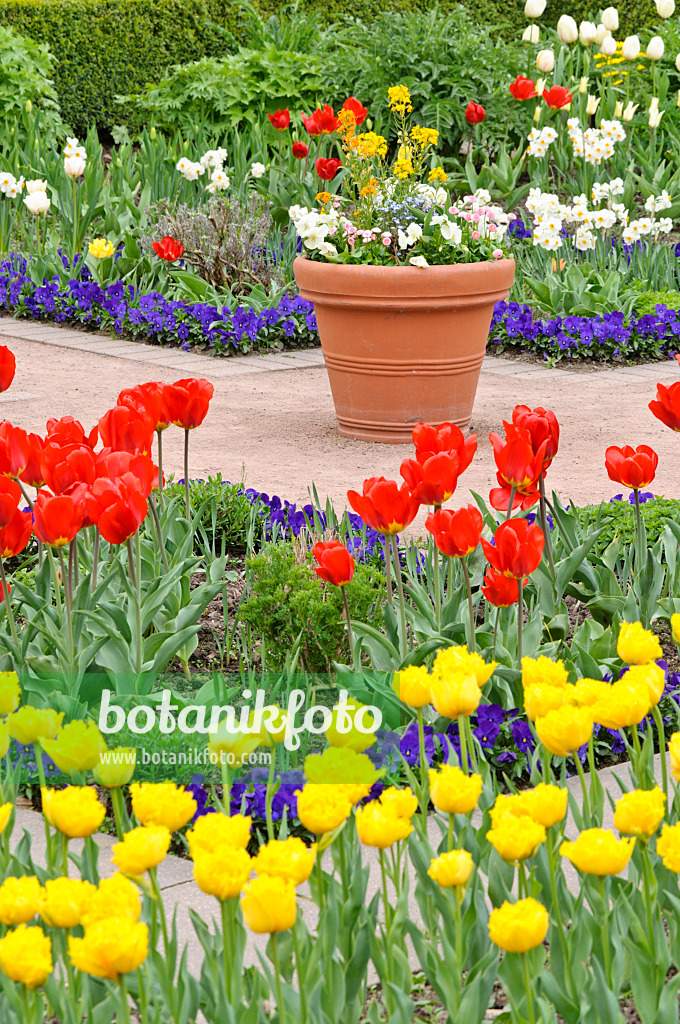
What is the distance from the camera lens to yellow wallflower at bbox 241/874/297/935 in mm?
1209

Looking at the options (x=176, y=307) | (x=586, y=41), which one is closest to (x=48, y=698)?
(x=176, y=307)

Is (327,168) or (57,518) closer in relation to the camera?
(57,518)

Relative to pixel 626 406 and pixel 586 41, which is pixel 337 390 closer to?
pixel 626 406

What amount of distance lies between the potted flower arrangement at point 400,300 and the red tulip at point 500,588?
118 inches

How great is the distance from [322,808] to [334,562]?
1053 millimetres

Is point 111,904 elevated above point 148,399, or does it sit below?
above

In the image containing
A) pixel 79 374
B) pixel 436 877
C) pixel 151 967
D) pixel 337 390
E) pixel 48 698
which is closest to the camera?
pixel 436 877

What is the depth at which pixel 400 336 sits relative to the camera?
5.22 m

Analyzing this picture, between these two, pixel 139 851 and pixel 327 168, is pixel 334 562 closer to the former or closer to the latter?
pixel 139 851

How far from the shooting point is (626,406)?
5965 millimetres

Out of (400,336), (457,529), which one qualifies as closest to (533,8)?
(400,336)

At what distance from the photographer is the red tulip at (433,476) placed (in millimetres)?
2418

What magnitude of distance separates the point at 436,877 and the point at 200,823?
276 millimetres

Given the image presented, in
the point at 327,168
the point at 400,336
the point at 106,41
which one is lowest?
the point at 400,336
